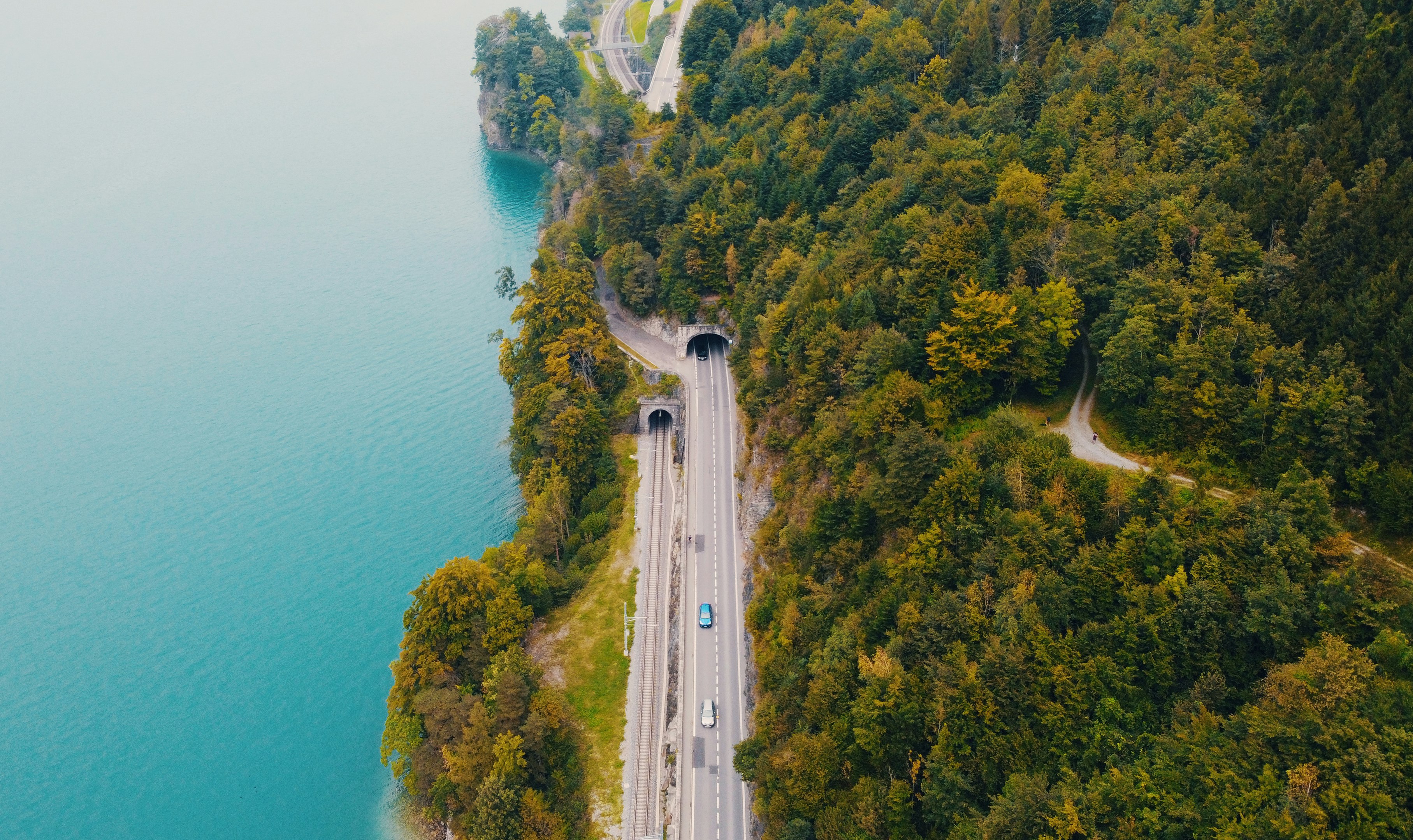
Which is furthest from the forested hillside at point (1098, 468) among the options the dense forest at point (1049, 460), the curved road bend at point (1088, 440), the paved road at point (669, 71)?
the paved road at point (669, 71)

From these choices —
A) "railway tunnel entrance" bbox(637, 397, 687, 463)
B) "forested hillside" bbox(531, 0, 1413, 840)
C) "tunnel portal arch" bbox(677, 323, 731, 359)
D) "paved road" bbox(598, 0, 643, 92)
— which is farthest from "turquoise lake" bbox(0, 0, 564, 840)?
"forested hillside" bbox(531, 0, 1413, 840)

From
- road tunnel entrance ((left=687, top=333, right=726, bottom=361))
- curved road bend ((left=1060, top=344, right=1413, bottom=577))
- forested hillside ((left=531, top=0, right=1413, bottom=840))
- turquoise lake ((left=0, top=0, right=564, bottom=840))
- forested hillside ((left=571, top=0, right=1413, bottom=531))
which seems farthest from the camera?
road tunnel entrance ((left=687, top=333, right=726, bottom=361))

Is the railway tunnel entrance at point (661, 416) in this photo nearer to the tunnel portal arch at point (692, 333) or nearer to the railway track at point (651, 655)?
the railway track at point (651, 655)

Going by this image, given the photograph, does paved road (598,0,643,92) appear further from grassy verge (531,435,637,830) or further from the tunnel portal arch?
grassy verge (531,435,637,830)

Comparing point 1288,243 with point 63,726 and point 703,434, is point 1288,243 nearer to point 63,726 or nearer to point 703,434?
point 703,434

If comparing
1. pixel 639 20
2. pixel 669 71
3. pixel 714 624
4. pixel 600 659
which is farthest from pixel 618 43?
pixel 600 659

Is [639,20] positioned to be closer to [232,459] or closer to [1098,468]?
[232,459]
